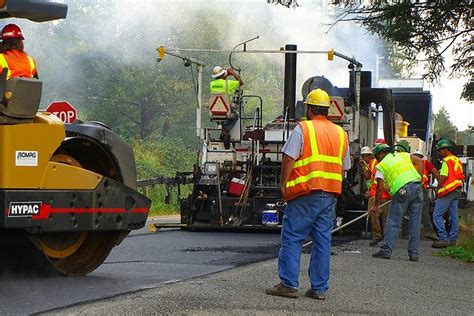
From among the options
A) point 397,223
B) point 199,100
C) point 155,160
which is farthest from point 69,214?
point 155,160

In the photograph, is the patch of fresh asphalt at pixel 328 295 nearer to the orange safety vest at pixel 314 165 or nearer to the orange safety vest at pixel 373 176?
the orange safety vest at pixel 314 165

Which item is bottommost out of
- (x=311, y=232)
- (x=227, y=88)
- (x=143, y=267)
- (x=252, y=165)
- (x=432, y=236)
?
(x=432, y=236)

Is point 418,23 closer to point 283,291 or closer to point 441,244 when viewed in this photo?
point 441,244

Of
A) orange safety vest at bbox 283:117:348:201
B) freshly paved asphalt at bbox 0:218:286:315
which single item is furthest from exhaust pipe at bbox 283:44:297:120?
orange safety vest at bbox 283:117:348:201

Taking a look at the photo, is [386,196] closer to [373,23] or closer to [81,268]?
[373,23]

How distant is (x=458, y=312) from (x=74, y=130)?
3310 millimetres

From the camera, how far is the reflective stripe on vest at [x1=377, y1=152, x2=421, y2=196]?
1256 centimetres

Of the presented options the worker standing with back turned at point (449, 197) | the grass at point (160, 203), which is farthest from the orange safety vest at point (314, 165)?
the grass at point (160, 203)

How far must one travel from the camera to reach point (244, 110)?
18.3 metres

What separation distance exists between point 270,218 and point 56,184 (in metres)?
8.31

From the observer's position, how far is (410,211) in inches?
500

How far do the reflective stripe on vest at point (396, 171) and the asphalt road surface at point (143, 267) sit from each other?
1598mm

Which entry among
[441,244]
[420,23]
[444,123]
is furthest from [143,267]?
[444,123]

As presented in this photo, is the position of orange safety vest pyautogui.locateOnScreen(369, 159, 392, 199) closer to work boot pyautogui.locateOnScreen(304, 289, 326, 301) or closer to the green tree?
work boot pyautogui.locateOnScreen(304, 289, 326, 301)
